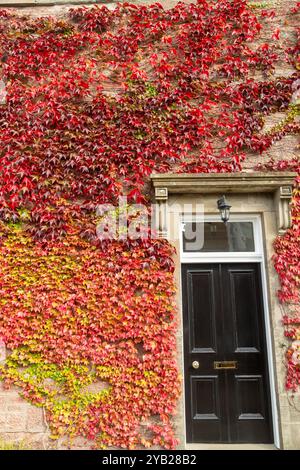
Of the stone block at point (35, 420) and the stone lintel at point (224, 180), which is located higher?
the stone lintel at point (224, 180)

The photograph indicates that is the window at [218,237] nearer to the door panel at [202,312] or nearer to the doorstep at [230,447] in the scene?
the door panel at [202,312]

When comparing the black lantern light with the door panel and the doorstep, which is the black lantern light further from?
the doorstep

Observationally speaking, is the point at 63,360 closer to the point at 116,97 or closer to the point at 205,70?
the point at 116,97

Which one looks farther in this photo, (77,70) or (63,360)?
(77,70)

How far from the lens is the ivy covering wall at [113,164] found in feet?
16.0

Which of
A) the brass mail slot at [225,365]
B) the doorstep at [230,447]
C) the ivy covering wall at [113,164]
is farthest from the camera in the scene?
the brass mail slot at [225,365]

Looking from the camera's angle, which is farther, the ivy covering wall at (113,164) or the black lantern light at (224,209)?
the black lantern light at (224,209)

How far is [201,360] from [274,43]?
16.6 feet

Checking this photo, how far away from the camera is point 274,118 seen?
571 cm

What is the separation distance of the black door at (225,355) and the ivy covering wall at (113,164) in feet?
1.19

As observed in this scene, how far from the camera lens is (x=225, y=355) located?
16.6 ft

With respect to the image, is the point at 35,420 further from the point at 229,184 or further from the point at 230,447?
the point at 229,184

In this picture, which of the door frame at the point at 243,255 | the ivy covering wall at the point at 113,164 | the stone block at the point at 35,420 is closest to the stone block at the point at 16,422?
the stone block at the point at 35,420
